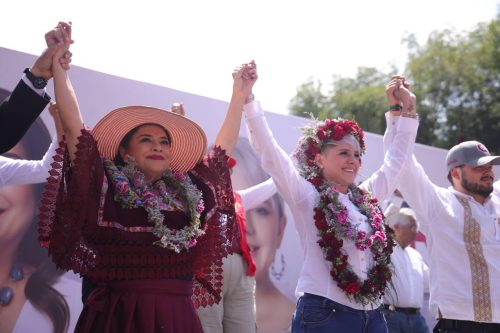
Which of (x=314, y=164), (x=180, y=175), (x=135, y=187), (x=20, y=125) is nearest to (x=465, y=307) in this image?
(x=314, y=164)

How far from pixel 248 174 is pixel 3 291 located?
248 centimetres

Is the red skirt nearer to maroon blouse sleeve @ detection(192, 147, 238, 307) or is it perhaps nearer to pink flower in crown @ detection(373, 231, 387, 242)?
maroon blouse sleeve @ detection(192, 147, 238, 307)

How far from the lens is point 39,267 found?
14.5 feet

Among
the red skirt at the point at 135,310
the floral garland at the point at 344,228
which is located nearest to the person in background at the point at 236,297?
the floral garland at the point at 344,228

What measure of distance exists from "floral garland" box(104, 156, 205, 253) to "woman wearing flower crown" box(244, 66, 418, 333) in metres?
0.69

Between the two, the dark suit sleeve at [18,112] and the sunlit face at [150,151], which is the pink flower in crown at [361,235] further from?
the dark suit sleeve at [18,112]

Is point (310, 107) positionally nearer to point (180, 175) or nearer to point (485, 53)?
point (485, 53)

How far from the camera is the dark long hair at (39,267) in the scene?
4.34 m

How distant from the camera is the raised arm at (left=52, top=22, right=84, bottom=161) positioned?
275cm

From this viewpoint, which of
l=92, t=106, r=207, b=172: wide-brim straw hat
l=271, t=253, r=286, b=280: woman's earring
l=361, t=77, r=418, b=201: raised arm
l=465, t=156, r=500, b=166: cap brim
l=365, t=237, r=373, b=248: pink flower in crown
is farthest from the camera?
l=271, t=253, r=286, b=280: woman's earring

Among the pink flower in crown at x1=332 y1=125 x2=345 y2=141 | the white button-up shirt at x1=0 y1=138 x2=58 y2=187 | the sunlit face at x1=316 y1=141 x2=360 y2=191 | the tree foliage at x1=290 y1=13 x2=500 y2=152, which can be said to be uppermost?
the tree foliage at x1=290 y1=13 x2=500 y2=152

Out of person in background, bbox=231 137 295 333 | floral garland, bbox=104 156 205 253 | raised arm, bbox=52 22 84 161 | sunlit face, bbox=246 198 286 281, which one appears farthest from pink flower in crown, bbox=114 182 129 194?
sunlit face, bbox=246 198 286 281

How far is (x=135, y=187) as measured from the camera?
2.93m

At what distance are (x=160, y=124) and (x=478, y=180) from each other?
2621mm
